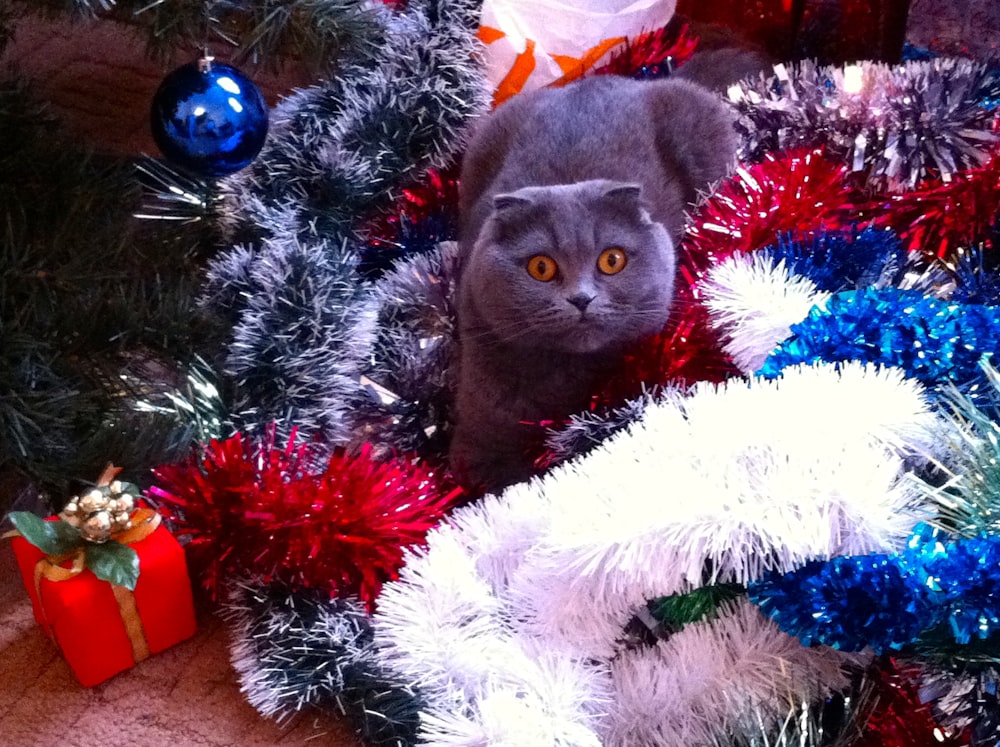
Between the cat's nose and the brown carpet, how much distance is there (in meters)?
0.40

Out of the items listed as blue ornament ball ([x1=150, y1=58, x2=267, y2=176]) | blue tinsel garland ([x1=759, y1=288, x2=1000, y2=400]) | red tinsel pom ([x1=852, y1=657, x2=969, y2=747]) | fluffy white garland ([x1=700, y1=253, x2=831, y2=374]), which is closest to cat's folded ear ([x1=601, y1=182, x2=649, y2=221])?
fluffy white garland ([x1=700, y1=253, x2=831, y2=374])

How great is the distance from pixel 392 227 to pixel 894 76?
0.60 meters

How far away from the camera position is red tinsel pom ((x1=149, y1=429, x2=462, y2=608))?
0.74 m

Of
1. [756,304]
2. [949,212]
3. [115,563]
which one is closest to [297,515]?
[115,563]

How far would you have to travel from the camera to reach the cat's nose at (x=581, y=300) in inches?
30.8

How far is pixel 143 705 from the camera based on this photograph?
0.77 metres

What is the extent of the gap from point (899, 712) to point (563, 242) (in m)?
0.45

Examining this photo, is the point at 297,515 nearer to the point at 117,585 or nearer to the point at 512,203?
the point at 117,585

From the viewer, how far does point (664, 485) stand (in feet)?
1.63

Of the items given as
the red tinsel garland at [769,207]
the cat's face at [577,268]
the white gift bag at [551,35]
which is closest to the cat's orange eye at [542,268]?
the cat's face at [577,268]

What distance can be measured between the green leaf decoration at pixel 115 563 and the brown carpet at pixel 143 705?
0.13 m

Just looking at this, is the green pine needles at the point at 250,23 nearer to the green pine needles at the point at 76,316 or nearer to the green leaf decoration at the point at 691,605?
the green pine needles at the point at 76,316

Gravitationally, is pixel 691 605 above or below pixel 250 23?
below

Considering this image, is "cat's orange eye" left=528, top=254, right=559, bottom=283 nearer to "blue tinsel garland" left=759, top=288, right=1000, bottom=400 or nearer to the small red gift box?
"blue tinsel garland" left=759, top=288, right=1000, bottom=400
